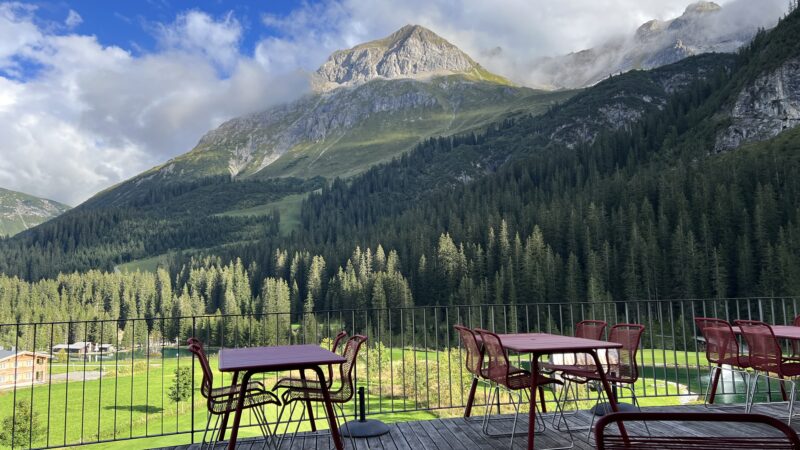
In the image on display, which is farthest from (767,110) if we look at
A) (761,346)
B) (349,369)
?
(349,369)

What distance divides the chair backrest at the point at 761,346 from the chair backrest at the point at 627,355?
1.26 m

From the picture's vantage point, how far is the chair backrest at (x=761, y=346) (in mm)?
5633

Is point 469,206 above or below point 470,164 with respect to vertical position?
below

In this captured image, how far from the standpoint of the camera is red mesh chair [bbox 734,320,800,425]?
18.5 feet

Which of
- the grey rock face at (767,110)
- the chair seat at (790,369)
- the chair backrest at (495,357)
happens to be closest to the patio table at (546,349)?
the chair backrest at (495,357)

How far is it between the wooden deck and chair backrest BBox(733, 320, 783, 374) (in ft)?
2.38

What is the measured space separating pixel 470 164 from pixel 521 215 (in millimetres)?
98283

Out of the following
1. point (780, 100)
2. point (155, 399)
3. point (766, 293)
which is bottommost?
point (155, 399)

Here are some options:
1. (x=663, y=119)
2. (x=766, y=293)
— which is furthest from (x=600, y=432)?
(x=663, y=119)

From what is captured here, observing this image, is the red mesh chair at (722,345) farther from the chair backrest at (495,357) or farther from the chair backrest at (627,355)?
the chair backrest at (495,357)

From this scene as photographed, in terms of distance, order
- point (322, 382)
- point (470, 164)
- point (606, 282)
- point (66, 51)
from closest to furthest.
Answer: point (322, 382), point (66, 51), point (606, 282), point (470, 164)

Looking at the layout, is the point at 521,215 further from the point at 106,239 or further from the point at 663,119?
the point at 106,239

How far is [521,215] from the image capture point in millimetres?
85500

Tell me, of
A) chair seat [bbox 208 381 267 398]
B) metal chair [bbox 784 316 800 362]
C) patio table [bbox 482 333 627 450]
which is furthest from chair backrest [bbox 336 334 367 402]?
metal chair [bbox 784 316 800 362]
